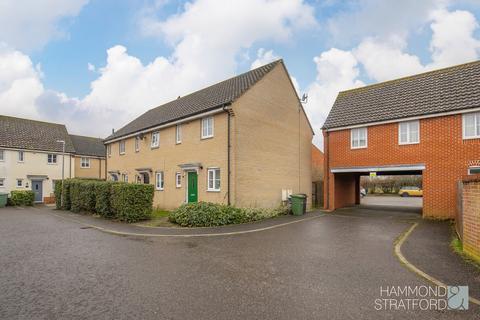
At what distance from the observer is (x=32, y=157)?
30531 millimetres

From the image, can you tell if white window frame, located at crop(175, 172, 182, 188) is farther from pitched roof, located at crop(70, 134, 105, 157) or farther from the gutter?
pitched roof, located at crop(70, 134, 105, 157)

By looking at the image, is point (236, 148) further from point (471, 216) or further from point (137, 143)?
point (137, 143)

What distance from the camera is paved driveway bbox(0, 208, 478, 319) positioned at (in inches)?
173

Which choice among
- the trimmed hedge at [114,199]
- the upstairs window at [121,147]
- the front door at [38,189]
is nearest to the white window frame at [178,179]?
the trimmed hedge at [114,199]

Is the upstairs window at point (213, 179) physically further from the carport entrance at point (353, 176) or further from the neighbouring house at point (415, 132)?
the carport entrance at point (353, 176)

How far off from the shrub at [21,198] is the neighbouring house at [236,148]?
517 inches

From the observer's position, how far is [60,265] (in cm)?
687

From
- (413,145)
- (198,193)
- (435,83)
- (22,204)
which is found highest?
(435,83)

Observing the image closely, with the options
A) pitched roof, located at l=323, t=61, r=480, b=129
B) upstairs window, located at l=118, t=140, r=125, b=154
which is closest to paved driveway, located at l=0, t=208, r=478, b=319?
pitched roof, located at l=323, t=61, r=480, b=129

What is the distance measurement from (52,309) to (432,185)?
16051 millimetres

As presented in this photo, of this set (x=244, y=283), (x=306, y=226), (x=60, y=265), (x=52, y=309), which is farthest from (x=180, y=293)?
(x=306, y=226)

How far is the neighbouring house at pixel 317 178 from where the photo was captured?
893 inches

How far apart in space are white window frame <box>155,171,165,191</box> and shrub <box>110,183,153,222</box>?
5393 mm

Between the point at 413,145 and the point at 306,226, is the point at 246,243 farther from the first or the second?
the point at 413,145
